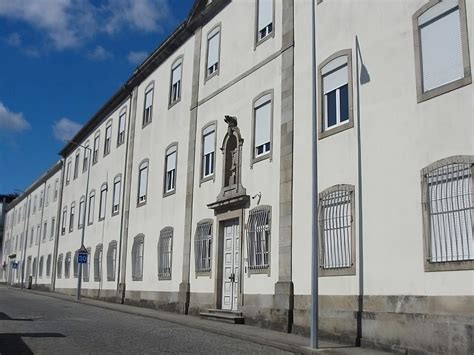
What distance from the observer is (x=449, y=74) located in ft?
36.6

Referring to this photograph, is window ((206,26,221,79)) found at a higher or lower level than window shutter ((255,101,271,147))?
higher

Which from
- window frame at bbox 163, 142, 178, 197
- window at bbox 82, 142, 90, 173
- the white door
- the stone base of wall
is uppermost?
window at bbox 82, 142, 90, 173

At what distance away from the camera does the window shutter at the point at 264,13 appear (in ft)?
58.8

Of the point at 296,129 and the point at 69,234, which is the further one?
the point at 69,234

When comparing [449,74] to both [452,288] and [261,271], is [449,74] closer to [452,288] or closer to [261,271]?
[452,288]

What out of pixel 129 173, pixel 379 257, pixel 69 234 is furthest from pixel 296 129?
pixel 69 234

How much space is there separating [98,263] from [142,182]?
7578 mm

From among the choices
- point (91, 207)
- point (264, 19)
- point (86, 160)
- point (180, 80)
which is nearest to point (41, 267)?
point (86, 160)

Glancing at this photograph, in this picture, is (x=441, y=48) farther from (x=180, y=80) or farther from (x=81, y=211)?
(x=81, y=211)

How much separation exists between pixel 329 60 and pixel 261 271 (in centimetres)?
613

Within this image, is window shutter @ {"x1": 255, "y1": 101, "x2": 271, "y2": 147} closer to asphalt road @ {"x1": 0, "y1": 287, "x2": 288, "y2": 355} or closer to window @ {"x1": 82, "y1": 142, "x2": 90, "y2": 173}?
asphalt road @ {"x1": 0, "y1": 287, "x2": 288, "y2": 355}

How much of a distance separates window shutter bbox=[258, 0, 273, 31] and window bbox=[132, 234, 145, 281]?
11.8 meters

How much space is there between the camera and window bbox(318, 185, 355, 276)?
42.8ft

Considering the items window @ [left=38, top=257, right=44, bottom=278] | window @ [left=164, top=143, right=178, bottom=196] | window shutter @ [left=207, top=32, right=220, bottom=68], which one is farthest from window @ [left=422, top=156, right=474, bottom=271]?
window @ [left=38, top=257, right=44, bottom=278]
